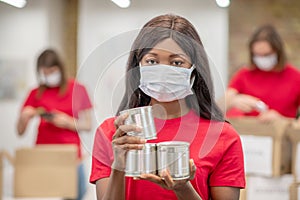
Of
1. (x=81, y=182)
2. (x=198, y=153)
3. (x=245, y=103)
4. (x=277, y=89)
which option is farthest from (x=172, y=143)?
(x=81, y=182)

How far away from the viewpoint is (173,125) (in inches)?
45.9

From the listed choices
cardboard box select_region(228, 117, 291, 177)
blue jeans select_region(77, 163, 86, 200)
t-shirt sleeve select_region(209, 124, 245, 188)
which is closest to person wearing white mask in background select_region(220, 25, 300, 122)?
cardboard box select_region(228, 117, 291, 177)

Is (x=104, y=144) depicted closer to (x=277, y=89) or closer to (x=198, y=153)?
(x=198, y=153)

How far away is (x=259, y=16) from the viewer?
5.37 metres

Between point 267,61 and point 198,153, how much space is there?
1746 mm

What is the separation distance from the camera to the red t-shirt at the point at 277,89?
2861 millimetres

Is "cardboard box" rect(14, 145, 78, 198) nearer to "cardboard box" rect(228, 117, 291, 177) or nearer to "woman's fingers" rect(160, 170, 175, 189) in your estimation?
"cardboard box" rect(228, 117, 291, 177)

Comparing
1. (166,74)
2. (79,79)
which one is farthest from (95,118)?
(166,74)

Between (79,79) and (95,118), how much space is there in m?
0.09

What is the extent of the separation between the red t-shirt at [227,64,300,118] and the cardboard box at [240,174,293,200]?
39cm

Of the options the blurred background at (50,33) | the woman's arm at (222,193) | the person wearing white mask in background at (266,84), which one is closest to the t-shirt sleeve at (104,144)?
the woman's arm at (222,193)

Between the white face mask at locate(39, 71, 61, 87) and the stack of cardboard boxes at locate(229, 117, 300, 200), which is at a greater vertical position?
the white face mask at locate(39, 71, 61, 87)

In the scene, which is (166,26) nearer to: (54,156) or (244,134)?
(244,134)

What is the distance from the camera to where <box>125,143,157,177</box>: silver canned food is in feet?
3.40
